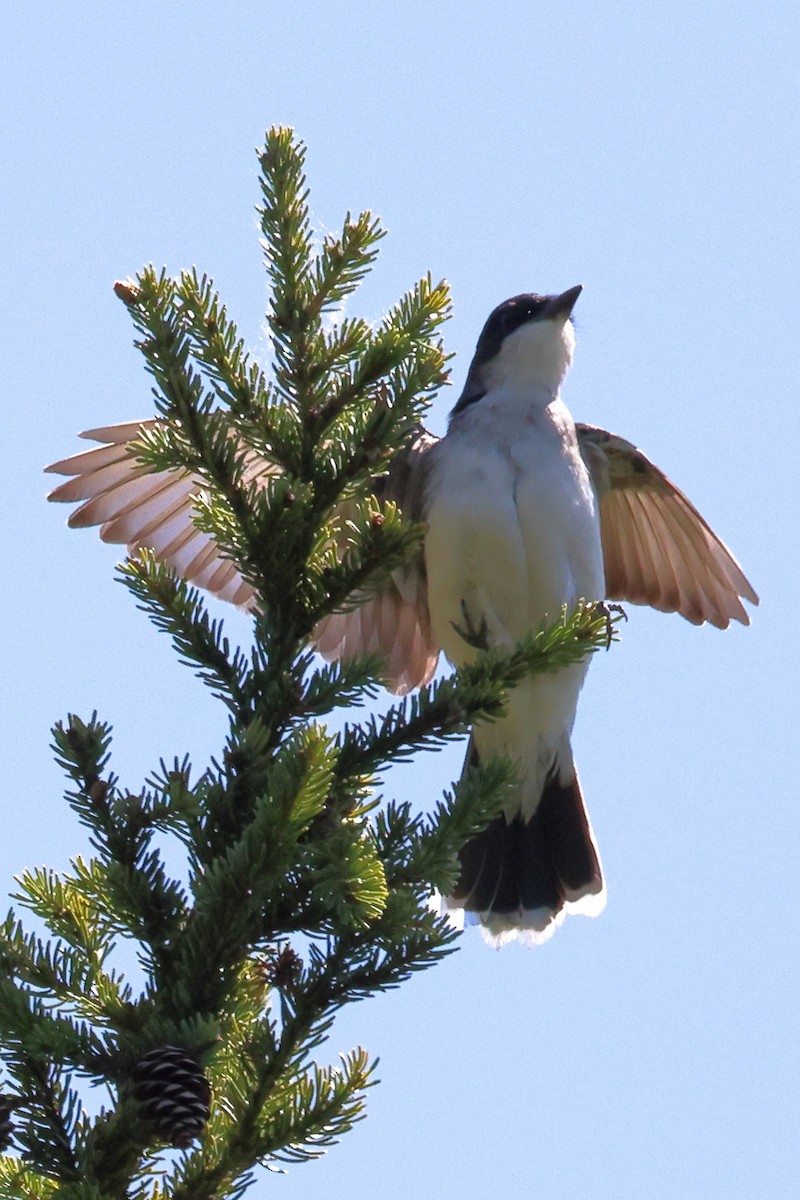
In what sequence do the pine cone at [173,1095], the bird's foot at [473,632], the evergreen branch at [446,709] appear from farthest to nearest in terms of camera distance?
1. the bird's foot at [473,632]
2. the evergreen branch at [446,709]
3. the pine cone at [173,1095]

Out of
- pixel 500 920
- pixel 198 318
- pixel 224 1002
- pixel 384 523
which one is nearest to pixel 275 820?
pixel 224 1002

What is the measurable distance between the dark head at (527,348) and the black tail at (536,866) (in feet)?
5.04

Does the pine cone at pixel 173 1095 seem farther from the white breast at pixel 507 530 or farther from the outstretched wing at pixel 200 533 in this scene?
the outstretched wing at pixel 200 533

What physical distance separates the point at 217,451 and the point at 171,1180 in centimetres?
137

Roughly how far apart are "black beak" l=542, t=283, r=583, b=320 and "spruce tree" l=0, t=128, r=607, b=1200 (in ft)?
9.76

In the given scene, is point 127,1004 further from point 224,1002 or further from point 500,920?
point 500,920

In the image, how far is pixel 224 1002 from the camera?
2.60m

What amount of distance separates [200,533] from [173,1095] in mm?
3349

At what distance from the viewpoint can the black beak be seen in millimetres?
6051

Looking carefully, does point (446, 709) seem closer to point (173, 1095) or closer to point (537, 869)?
point (173, 1095)

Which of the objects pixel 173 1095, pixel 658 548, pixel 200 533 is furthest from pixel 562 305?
pixel 173 1095

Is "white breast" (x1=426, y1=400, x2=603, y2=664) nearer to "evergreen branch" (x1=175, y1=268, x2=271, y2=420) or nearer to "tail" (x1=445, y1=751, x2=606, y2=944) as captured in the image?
"tail" (x1=445, y1=751, x2=606, y2=944)

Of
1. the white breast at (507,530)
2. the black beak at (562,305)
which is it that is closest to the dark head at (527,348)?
the black beak at (562,305)

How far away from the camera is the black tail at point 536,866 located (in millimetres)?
5789
